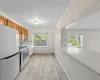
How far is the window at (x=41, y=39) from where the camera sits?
36.7 ft

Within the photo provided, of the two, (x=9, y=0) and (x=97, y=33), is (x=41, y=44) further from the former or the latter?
(x=9, y=0)

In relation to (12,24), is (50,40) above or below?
below

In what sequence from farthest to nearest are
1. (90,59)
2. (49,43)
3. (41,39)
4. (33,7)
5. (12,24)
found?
(41,39)
(49,43)
(12,24)
(33,7)
(90,59)

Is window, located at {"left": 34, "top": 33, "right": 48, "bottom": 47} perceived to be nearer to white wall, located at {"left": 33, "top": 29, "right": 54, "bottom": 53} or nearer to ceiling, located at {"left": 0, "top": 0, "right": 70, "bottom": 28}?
white wall, located at {"left": 33, "top": 29, "right": 54, "bottom": 53}

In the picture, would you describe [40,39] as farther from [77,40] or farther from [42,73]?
[42,73]

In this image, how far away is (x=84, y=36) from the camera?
7.67m

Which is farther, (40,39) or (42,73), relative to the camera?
(40,39)

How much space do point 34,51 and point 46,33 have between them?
5.83 feet

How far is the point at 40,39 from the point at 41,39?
8 centimetres

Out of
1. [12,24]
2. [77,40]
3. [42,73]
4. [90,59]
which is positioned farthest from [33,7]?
[77,40]

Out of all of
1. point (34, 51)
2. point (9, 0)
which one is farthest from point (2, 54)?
point (34, 51)

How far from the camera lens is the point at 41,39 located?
11.2m

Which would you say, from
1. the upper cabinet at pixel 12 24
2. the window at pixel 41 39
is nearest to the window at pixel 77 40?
the upper cabinet at pixel 12 24

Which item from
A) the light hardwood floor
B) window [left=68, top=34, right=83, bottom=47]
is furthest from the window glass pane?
the light hardwood floor
